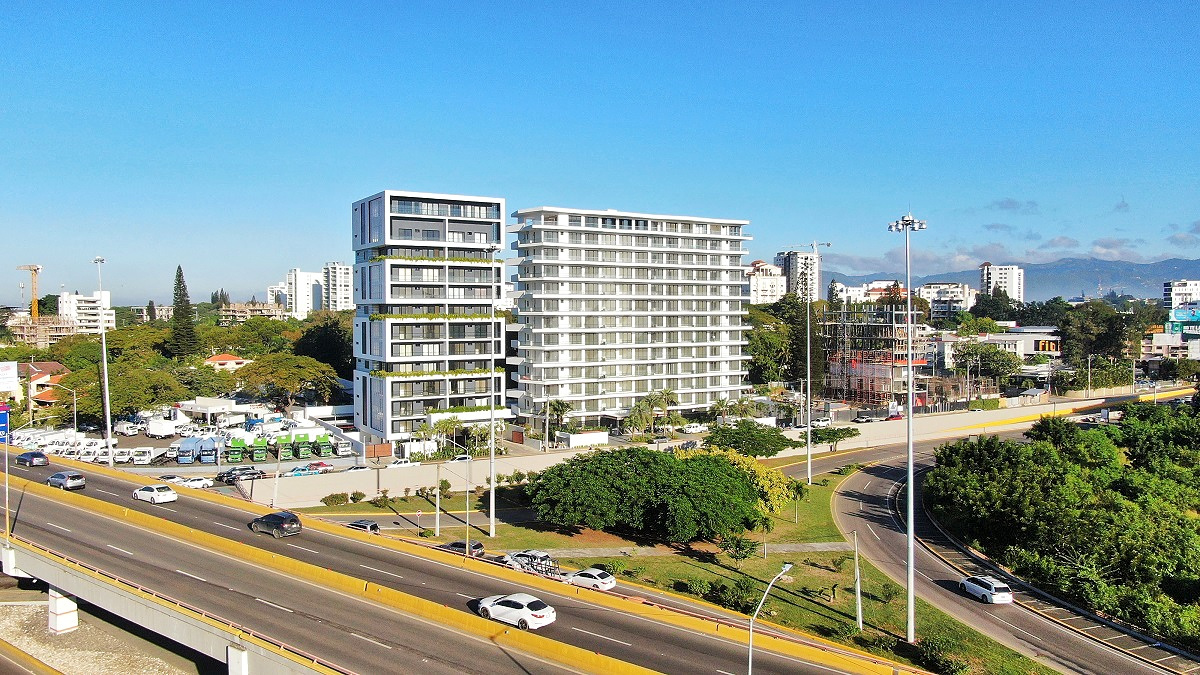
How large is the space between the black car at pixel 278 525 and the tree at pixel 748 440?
36.4 m

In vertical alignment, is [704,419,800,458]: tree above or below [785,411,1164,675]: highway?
above

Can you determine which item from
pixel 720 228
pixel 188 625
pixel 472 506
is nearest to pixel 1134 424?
pixel 720 228

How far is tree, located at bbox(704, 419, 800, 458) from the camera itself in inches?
2778

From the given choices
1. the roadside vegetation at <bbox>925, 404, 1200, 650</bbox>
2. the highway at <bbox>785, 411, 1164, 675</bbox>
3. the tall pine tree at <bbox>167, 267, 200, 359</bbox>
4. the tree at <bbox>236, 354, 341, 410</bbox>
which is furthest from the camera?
the tall pine tree at <bbox>167, 267, 200, 359</bbox>

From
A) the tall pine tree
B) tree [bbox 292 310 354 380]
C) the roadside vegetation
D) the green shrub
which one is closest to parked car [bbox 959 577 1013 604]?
the roadside vegetation

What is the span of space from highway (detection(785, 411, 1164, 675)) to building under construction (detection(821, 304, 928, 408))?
2644 cm

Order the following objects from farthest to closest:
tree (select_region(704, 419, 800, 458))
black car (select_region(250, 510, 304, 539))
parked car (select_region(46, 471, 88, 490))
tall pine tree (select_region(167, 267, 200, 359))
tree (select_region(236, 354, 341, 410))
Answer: tall pine tree (select_region(167, 267, 200, 359))
tree (select_region(236, 354, 341, 410))
tree (select_region(704, 419, 800, 458))
parked car (select_region(46, 471, 88, 490))
black car (select_region(250, 510, 304, 539))

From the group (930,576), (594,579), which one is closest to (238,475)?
(594,579)

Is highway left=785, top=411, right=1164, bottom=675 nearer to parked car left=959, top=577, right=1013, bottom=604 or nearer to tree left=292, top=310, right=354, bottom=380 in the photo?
parked car left=959, top=577, right=1013, bottom=604

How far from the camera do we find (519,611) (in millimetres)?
29109

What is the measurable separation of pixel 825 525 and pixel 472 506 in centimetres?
2473

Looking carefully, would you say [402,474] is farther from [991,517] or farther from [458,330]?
[991,517]

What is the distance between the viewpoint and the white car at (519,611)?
28.9 meters

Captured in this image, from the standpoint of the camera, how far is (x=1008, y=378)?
408ft
